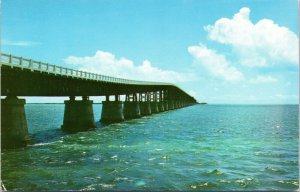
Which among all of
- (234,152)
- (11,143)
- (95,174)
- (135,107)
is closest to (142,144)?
(234,152)


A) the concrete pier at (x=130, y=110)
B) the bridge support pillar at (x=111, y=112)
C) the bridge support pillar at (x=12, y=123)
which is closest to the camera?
the bridge support pillar at (x=12, y=123)

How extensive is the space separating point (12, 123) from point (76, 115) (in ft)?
90.7

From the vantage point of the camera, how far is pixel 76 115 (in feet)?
219

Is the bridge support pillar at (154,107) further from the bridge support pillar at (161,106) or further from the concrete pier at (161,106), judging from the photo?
the bridge support pillar at (161,106)

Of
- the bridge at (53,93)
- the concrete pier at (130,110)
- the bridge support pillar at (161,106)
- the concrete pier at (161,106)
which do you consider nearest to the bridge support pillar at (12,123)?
the bridge at (53,93)

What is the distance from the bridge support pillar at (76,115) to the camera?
66312 mm

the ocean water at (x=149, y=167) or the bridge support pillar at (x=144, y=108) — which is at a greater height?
the bridge support pillar at (x=144, y=108)

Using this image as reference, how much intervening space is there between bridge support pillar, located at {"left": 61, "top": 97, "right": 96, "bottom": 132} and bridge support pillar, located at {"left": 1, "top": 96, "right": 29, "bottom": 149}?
82.1ft

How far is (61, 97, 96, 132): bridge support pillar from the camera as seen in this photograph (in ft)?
218

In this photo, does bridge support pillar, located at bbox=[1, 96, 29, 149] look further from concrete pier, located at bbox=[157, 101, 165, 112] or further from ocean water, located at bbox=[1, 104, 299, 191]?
concrete pier, located at bbox=[157, 101, 165, 112]

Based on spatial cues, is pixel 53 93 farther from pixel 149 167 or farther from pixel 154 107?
pixel 154 107

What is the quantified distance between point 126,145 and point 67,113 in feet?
81.3

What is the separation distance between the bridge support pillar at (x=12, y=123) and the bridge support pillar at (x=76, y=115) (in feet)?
82.1

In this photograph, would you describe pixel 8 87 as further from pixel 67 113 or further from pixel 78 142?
pixel 67 113
